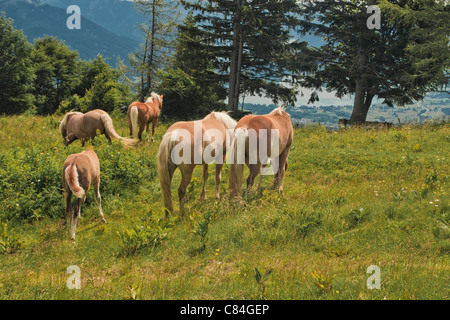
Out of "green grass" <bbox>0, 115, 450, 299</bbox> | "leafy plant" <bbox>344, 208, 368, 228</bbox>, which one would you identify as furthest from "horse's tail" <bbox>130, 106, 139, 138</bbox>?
"leafy plant" <bbox>344, 208, 368, 228</bbox>

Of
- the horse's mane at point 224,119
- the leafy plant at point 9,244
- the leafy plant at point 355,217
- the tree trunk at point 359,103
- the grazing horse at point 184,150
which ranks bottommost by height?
the leafy plant at point 9,244

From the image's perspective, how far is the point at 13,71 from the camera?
35.8m

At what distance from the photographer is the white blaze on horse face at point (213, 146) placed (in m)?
6.63

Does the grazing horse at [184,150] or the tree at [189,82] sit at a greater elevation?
the tree at [189,82]

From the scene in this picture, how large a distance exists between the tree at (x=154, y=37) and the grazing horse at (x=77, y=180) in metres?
18.1

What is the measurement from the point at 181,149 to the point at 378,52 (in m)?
20.0

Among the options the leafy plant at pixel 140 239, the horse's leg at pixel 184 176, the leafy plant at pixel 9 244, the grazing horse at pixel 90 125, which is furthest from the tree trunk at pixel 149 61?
the leafy plant at pixel 140 239

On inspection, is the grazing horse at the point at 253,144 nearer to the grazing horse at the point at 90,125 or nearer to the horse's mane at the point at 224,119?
the horse's mane at the point at 224,119

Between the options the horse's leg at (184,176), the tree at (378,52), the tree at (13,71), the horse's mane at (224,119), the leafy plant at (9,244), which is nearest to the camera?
the leafy plant at (9,244)

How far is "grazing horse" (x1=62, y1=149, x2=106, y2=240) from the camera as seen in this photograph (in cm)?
549

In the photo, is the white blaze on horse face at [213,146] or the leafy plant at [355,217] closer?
the leafy plant at [355,217]

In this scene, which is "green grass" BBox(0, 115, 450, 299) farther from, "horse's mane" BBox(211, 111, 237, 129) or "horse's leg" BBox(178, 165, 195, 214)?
"horse's mane" BBox(211, 111, 237, 129)
